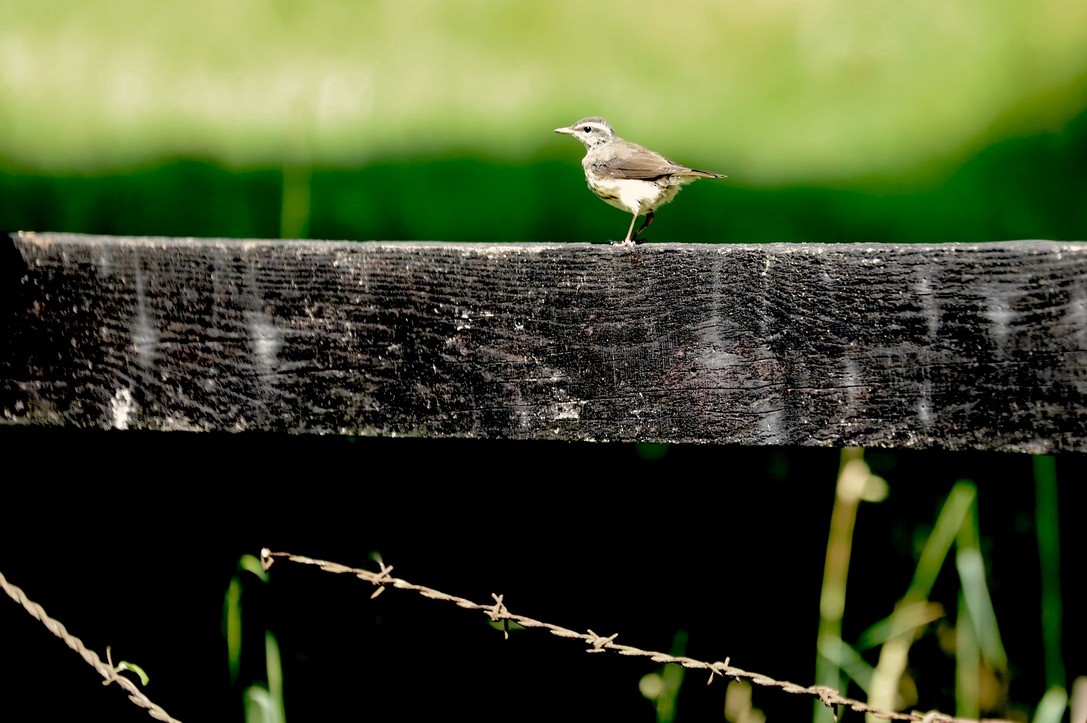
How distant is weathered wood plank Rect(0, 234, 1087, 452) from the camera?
1.26 m

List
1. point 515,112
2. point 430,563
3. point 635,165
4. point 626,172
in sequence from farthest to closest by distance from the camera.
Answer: point 635,165 < point 626,172 < point 430,563 < point 515,112

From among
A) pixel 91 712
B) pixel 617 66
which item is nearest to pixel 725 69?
pixel 617 66

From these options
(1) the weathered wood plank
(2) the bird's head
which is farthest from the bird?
(1) the weathered wood plank

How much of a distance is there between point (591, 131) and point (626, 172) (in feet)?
0.86

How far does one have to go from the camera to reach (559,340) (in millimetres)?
1357

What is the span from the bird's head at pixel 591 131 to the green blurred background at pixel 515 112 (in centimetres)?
6

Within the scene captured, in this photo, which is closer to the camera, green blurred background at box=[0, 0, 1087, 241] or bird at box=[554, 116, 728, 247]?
green blurred background at box=[0, 0, 1087, 241]

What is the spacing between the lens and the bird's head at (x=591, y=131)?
2014 mm

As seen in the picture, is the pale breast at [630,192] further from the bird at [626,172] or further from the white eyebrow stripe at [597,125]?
the white eyebrow stripe at [597,125]

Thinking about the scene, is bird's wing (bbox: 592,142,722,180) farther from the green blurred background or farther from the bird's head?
the green blurred background

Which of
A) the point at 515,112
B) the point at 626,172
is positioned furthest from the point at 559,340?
the point at 626,172

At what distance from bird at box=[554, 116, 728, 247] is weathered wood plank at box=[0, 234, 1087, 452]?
1.89ft

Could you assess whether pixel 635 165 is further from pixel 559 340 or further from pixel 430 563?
pixel 559 340

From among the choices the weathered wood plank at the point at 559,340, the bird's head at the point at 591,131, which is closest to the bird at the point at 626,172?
the bird's head at the point at 591,131
